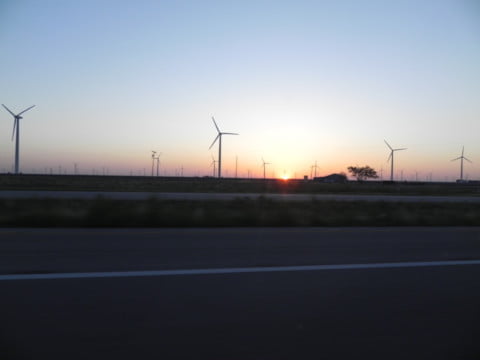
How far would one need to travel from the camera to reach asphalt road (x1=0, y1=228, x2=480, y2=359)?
4.45 meters

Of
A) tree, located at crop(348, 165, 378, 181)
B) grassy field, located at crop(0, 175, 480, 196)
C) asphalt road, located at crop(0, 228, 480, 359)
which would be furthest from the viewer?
tree, located at crop(348, 165, 378, 181)

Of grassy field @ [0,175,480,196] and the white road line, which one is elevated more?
grassy field @ [0,175,480,196]

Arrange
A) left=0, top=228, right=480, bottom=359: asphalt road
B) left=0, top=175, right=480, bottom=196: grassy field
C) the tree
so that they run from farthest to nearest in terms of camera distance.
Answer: the tree
left=0, top=175, right=480, bottom=196: grassy field
left=0, top=228, right=480, bottom=359: asphalt road

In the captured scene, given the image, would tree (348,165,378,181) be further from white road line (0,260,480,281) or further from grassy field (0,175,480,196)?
white road line (0,260,480,281)

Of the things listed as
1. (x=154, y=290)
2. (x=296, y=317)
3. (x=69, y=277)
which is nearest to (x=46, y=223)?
(x=69, y=277)

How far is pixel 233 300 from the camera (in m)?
5.81

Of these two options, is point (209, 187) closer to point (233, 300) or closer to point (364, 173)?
point (233, 300)

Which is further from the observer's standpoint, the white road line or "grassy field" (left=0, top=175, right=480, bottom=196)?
"grassy field" (left=0, top=175, right=480, bottom=196)

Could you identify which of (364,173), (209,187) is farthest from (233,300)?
(364,173)

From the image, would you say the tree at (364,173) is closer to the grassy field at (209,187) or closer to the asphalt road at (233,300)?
the grassy field at (209,187)

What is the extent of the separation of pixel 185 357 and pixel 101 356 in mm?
803

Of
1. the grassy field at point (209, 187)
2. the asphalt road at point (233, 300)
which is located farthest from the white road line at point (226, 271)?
the grassy field at point (209, 187)

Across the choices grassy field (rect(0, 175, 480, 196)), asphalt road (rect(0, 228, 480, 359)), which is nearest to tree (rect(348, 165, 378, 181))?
grassy field (rect(0, 175, 480, 196))

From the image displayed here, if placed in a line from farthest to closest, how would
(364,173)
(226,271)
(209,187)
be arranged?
1. (364,173)
2. (209,187)
3. (226,271)
